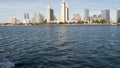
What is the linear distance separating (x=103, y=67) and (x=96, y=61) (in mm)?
3482

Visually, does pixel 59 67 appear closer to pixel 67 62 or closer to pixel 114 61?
pixel 67 62

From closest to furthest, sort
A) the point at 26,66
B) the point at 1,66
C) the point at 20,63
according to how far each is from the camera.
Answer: the point at 1,66 < the point at 26,66 < the point at 20,63

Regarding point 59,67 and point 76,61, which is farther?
point 76,61

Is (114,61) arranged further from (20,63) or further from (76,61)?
(20,63)

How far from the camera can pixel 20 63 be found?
2628 cm

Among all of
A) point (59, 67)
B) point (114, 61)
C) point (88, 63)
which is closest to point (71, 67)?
point (59, 67)

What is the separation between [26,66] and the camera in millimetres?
24594

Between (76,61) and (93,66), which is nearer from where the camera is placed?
(93,66)

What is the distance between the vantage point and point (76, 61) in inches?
1086

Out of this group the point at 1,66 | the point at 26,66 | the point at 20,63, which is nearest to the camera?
the point at 1,66

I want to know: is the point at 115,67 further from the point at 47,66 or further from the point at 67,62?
the point at 47,66

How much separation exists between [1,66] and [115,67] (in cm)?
1287

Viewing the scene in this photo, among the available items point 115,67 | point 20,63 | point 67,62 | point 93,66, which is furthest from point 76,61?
point 20,63

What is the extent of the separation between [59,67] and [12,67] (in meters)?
5.37
